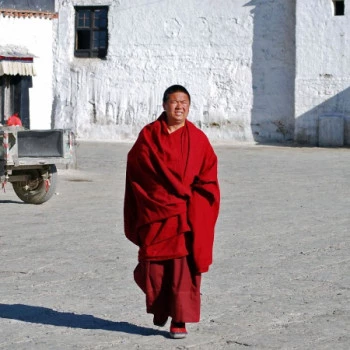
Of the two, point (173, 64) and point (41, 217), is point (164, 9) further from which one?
point (41, 217)

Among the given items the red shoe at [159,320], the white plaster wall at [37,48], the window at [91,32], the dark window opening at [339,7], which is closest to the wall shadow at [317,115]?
the dark window opening at [339,7]

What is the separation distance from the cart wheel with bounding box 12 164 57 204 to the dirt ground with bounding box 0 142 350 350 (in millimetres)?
153

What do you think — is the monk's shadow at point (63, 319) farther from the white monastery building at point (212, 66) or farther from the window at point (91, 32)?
the window at point (91, 32)

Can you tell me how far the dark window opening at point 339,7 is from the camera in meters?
27.3

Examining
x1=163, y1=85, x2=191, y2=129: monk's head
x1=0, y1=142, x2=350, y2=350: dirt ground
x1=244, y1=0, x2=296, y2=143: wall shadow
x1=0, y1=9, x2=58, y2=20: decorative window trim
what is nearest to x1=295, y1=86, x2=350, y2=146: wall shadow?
x1=244, y1=0, x2=296, y2=143: wall shadow

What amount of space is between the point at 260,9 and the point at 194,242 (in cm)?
2242

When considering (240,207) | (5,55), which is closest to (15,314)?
(240,207)

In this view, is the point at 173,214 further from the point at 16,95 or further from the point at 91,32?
the point at 91,32

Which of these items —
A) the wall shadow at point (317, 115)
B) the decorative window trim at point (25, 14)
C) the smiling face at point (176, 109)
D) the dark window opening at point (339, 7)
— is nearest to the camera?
the smiling face at point (176, 109)

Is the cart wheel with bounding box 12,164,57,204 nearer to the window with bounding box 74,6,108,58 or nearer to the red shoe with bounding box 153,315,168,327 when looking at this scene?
the red shoe with bounding box 153,315,168,327

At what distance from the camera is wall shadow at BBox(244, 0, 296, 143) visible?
28047mm

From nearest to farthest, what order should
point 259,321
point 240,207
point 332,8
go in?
1. point 259,321
2. point 240,207
3. point 332,8

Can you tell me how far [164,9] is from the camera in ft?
96.0

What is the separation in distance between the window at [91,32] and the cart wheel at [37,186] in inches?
664
